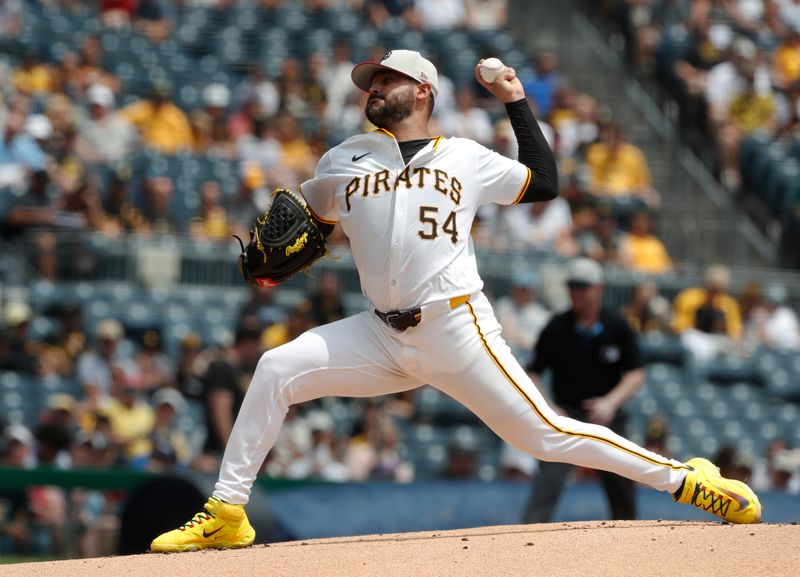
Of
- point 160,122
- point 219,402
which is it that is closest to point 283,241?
point 219,402

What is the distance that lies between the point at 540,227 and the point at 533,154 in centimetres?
706

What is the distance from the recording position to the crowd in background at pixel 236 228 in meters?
9.80

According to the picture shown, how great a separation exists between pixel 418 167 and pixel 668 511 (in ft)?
12.3

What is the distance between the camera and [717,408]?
1199 cm

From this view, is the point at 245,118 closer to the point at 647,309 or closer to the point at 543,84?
the point at 543,84

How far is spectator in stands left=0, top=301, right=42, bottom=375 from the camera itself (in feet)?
34.7

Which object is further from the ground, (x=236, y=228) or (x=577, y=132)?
(x=577, y=132)

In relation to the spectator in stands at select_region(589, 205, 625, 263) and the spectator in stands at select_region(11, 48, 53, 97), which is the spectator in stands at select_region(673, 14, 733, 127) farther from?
the spectator in stands at select_region(11, 48, 53, 97)

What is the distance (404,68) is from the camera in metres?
5.48

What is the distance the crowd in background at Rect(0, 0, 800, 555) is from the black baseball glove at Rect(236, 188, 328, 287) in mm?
3230

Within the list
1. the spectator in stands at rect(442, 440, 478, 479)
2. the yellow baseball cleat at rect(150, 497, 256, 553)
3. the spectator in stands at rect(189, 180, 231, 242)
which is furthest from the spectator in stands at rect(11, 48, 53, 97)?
the yellow baseball cleat at rect(150, 497, 256, 553)

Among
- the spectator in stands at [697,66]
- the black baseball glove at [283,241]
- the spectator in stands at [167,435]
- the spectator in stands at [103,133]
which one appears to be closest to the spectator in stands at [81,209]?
the spectator in stands at [103,133]

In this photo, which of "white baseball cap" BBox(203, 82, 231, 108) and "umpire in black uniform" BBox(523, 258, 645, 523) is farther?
"white baseball cap" BBox(203, 82, 231, 108)

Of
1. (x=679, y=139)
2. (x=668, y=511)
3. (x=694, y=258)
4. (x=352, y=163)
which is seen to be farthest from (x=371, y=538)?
(x=679, y=139)
